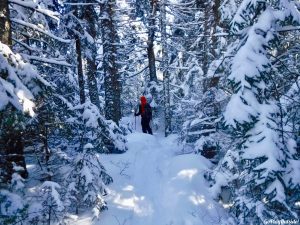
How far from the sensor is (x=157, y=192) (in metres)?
10.3

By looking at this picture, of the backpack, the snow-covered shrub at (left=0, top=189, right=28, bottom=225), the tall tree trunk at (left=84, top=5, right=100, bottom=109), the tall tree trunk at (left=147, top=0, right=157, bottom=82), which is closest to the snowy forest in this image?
the snow-covered shrub at (left=0, top=189, right=28, bottom=225)

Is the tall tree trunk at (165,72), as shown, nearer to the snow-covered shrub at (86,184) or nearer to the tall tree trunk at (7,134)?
the snow-covered shrub at (86,184)

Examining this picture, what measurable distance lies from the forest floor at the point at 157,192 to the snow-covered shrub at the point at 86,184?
1.23 feet

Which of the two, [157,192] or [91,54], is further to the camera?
[91,54]

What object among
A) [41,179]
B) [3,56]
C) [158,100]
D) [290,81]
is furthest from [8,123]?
[158,100]

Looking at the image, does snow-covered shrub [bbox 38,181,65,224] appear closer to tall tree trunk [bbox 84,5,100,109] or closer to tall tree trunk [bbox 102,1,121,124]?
tall tree trunk [bbox 102,1,121,124]

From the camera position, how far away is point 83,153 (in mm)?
8773

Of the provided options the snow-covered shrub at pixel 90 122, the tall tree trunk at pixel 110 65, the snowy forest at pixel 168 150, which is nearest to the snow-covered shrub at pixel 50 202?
the snowy forest at pixel 168 150

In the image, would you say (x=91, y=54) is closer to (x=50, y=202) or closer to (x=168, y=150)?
(x=168, y=150)

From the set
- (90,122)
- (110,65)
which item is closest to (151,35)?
(110,65)

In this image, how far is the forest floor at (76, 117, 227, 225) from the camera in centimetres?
866

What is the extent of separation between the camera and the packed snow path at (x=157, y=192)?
869 centimetres

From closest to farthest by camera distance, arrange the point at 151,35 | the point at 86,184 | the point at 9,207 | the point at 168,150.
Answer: the point at 9,207 < the point at 86,184 < the point at 168,150 < the point at 151,35

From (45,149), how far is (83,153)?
939 mm
